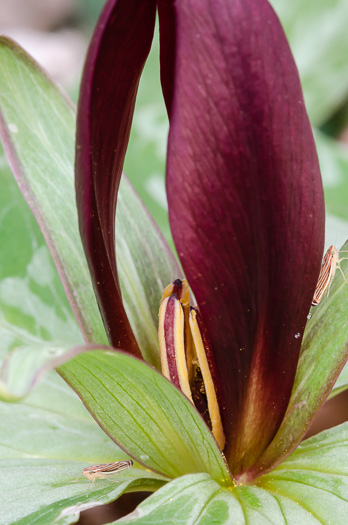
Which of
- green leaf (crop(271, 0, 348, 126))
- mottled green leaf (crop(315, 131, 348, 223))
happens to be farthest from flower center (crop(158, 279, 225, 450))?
green leaf (crop(271, 0, 348, 126))

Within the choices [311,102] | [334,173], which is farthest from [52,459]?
[311,102]

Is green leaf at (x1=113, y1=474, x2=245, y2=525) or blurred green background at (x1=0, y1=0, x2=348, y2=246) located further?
blurred green background at (x1=0, y1=0, x2=348, y2=246)

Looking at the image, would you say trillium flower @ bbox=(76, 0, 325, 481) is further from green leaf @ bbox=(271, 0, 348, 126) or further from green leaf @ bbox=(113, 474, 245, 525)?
green leaf @ bbox=(271, 0, 348, 126)

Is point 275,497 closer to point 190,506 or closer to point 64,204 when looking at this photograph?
point 190,506

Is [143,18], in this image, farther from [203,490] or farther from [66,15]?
[66,15]

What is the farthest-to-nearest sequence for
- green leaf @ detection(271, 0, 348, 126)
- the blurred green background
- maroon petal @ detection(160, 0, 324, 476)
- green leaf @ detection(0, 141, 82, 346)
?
1. green leaf @ detection(271, 0, 348, 126)
2. the blurred green background
3. green leaf @ detection(0, 141, 82, 346)
4. maroon petal @ detection(160, 0, 324, 476)

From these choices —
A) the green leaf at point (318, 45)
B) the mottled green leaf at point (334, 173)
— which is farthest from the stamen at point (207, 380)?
the green leaf at point (318, 45)

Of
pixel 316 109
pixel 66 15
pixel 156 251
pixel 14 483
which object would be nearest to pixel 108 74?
pixel 156 251
